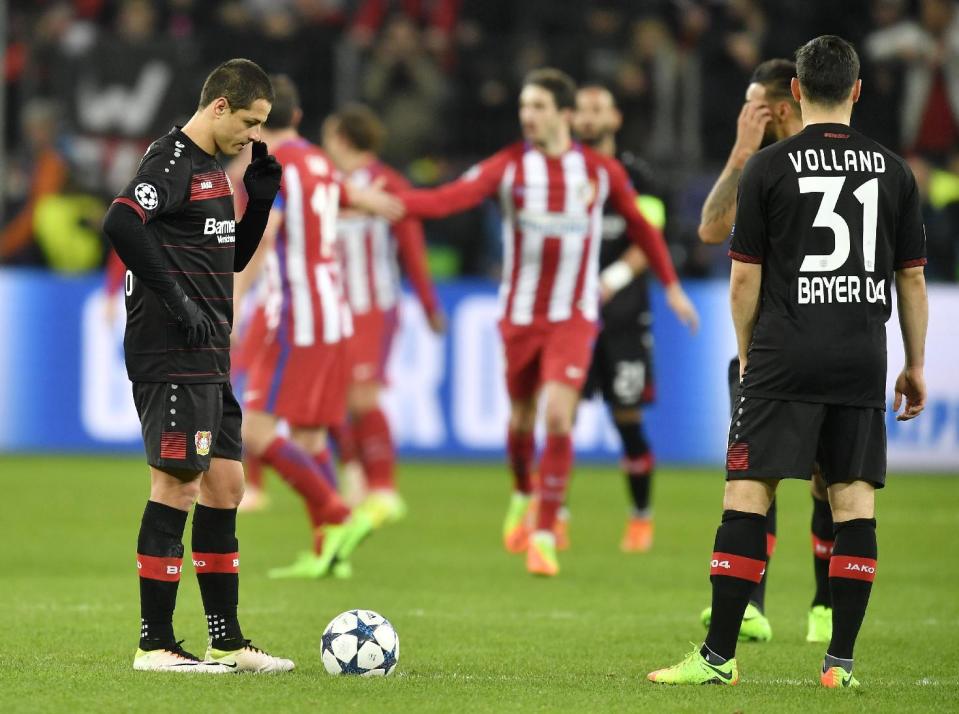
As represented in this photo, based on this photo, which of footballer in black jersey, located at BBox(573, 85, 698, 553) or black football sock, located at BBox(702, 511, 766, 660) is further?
footballer in black jersey, located at BBox(573, 85, 698, 553)

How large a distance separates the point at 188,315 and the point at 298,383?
330 centimetres

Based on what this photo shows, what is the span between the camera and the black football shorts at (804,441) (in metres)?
5.33

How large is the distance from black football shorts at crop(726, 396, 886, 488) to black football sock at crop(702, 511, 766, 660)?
0.18 metres

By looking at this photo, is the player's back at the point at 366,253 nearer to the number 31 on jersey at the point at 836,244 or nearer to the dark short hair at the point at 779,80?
the dark short hair at the point at 779,80

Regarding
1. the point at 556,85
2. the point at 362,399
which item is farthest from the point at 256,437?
the point at 362,399

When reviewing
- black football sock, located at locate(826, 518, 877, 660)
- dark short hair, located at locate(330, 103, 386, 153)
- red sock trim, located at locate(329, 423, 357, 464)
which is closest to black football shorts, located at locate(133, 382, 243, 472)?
black football sock, located at locate(826, 518, 877, 660)

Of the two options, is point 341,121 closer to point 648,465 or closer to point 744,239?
point 648,465

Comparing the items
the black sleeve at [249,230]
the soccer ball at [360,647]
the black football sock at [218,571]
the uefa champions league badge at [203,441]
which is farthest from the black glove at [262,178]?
the soccer ball at [360,647]

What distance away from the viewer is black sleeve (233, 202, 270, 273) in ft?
19.3

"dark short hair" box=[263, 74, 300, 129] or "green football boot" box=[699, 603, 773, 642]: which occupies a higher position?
"dark short hair" box=[263, 74, 300, 129]

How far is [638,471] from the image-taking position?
1005cm

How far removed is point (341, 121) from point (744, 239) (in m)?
6.15

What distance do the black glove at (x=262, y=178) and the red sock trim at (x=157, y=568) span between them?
1.30m

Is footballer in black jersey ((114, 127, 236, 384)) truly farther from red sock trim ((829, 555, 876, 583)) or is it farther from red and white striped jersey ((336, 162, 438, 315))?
red and white striped jersey ((336, 162, 438, 315))
